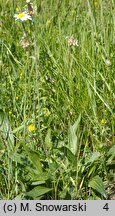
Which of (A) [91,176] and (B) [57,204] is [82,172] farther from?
(B) [57,204]

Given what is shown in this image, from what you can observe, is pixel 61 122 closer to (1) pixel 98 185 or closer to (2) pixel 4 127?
(2) pixel 4 127

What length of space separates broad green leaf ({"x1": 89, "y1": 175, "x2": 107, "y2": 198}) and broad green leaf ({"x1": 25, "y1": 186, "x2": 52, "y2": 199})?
0.15 metres

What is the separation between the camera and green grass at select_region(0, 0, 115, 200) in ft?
5.09

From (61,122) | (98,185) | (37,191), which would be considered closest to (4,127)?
(61,122)

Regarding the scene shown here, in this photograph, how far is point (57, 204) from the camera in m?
1.49

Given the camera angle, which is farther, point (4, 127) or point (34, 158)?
point (4, 127)

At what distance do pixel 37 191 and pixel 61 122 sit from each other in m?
0.40

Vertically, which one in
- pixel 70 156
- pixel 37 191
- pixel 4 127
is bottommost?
pixel 37 191

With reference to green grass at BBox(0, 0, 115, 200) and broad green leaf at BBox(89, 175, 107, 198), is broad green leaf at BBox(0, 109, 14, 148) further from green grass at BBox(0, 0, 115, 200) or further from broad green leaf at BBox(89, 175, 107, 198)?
broad green leaf at BBox(89, 175, 107, 198)

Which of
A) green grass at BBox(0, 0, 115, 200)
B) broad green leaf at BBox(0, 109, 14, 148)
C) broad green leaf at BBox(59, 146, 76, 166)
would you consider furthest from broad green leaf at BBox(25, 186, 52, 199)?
broad green leaf at BBox(0, 109, 14, 148)

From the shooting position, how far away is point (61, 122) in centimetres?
185

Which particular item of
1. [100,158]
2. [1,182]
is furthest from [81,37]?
[1,182]

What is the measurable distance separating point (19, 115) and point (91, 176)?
1.48 ft

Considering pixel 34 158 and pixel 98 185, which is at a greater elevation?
pixel 34 158
